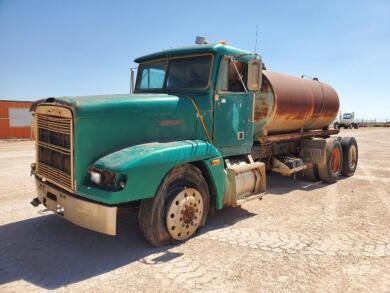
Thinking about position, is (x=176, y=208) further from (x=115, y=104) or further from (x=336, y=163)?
(x=336, y=163)

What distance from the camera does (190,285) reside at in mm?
3637

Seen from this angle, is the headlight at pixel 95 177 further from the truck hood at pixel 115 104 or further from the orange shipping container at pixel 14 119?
the orange shipping container at pixel 14 119

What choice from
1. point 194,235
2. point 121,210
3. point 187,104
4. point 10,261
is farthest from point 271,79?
point 10,261

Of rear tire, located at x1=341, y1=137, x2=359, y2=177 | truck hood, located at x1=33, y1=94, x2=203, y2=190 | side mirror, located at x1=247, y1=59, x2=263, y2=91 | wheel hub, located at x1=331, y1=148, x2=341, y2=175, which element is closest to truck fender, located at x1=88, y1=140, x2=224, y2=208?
truck hood, located at x1=33, y1=94, x2=203, y2=190

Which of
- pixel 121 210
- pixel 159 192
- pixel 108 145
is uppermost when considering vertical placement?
pixel 108 145

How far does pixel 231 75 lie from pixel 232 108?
563 millimetres

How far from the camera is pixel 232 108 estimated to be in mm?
5914

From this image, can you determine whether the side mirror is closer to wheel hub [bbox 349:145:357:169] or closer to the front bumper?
the front bumper

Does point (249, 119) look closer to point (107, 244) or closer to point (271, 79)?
point (271, 79)

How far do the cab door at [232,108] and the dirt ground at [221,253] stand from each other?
54.8 inches

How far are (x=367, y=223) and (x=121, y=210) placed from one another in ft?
13.6

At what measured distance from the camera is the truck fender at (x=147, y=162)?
397 cm

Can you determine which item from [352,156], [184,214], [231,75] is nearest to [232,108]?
[231,75]

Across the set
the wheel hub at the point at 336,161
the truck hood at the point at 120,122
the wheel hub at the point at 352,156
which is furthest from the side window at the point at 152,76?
the wheel hub at the point at 352,156
